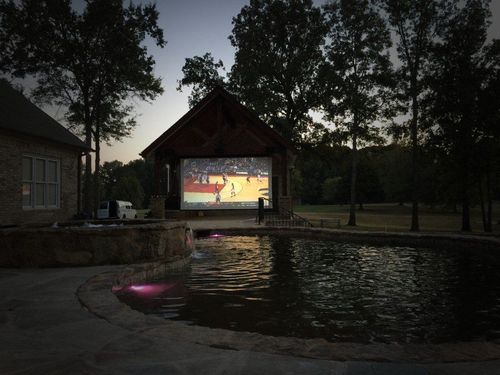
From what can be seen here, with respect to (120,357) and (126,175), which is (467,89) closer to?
(120,357)

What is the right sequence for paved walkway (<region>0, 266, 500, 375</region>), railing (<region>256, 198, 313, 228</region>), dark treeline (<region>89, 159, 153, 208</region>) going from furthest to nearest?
dark treeline (<region>89, 159, 153, 208</region>), railing (<region>256, 198, 313, 228</region>), paved walkway (<region>0, 266, 500, 375</region>)

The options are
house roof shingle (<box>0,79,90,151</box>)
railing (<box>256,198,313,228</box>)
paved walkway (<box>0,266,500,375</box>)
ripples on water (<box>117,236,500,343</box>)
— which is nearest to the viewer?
paved walkway (<box>0,266,500,375</box>)

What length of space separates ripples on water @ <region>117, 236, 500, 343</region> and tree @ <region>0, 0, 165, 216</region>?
1879 cm

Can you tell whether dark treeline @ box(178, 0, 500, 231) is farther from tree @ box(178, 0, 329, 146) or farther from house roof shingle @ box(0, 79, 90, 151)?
house roof shingle @ box(0, 79, 90, 151)

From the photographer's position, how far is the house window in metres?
15.7

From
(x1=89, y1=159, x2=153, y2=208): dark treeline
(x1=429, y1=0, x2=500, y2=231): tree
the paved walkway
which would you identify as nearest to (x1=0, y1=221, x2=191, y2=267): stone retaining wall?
the paved walkway

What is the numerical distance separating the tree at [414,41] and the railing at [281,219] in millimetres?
6439

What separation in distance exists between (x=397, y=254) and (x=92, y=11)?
2237cm

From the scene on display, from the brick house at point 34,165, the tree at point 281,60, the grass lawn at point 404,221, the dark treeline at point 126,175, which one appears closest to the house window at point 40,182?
the brick house at point 34,165

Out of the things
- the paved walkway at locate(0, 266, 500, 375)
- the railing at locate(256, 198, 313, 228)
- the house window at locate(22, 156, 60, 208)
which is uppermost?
the house window at locate(22, 156, 60, 208)

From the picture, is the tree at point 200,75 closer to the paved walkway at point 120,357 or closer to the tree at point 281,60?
the tree at point 281,60

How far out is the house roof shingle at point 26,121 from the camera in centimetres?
1449

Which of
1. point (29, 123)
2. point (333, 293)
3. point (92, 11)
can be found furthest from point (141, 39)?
point (333, 293)

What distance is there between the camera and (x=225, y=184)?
26.8 metres
